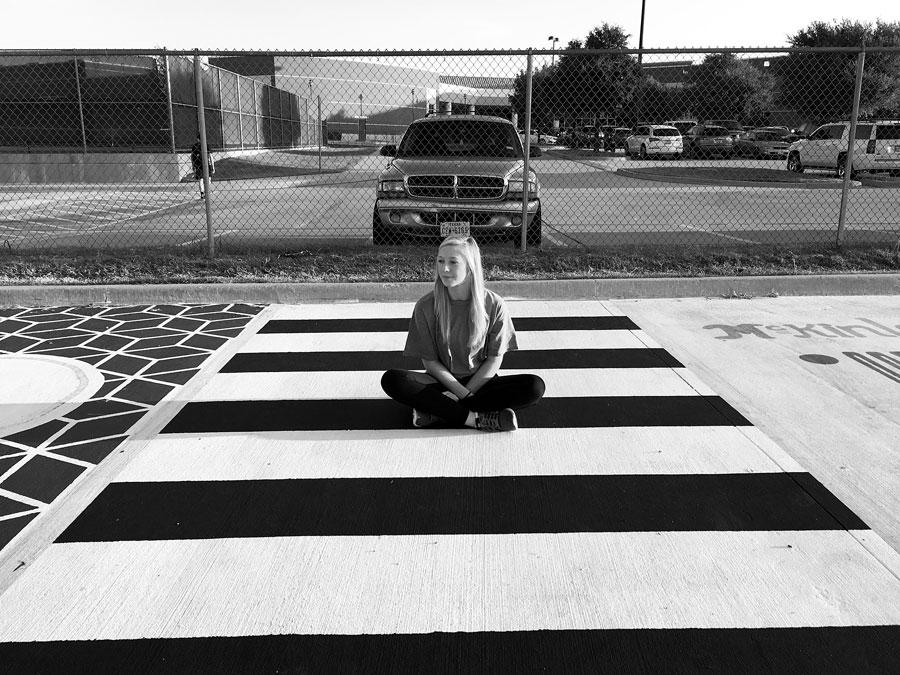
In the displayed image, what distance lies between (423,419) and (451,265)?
95 centimetres

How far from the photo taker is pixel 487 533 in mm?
3340

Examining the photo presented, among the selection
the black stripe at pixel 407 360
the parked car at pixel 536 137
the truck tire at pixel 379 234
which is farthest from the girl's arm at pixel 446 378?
the parked car at pixel 536 137

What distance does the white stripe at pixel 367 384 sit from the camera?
16.9ft

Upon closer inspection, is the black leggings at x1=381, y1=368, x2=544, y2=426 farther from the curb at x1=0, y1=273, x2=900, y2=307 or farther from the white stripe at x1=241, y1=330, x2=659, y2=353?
the curb at x1=0, y1=273, x2=900, y2=307

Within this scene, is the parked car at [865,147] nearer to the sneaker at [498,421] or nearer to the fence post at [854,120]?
the fence post at [854,120]

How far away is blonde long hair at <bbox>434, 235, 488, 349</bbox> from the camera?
14.0 feet

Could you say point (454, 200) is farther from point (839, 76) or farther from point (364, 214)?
point (839, 76)

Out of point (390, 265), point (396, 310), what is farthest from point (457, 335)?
point (390, 265)

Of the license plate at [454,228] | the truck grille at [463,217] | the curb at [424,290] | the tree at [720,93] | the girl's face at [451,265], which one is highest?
the tree at [720,93]

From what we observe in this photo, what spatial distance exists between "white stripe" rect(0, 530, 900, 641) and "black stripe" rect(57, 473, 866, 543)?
85 millimetres

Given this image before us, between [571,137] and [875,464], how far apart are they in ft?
46.5

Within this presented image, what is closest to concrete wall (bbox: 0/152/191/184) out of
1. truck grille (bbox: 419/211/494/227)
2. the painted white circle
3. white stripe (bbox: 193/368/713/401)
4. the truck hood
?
the truck hood

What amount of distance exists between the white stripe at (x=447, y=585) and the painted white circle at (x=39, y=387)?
5.64 ft

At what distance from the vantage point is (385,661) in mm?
2531
